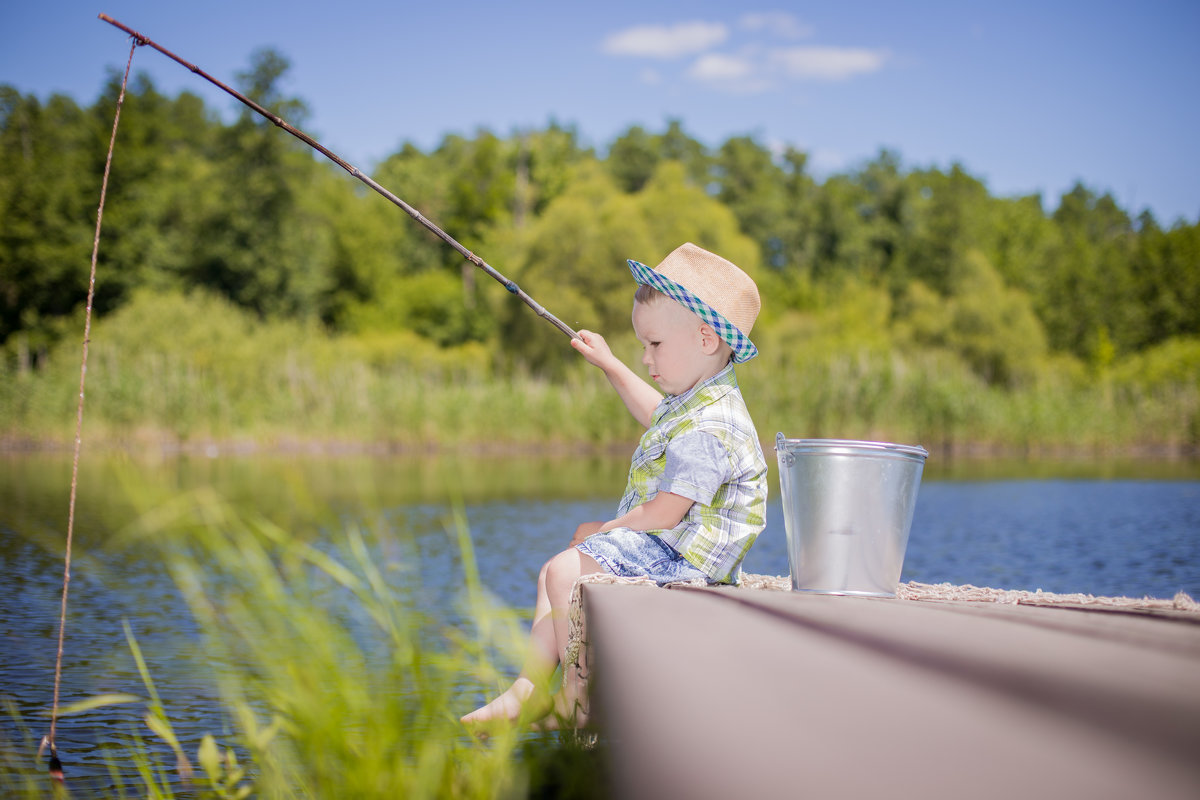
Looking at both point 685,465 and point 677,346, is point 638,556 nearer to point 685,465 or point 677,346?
point 685,465

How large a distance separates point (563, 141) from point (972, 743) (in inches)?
2113

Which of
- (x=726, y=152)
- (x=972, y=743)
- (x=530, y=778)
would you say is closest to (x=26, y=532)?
(x=530, y=778)

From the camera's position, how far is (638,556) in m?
3.01

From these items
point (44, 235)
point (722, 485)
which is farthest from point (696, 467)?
point (44, 235)

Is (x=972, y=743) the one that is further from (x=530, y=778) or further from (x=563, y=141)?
(x=563, y=141)

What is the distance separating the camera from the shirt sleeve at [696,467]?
2908 millimetres

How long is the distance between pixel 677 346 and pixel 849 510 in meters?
0.60

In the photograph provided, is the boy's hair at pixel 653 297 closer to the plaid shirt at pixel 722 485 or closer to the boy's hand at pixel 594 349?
the plaid shirt at pixel 722 485

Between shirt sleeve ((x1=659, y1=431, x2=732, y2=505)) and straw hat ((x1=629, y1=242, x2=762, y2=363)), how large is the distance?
27 centimetres

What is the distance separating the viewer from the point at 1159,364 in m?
32.4

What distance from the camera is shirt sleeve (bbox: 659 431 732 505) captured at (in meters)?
2.91

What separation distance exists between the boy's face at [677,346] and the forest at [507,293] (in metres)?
15.3

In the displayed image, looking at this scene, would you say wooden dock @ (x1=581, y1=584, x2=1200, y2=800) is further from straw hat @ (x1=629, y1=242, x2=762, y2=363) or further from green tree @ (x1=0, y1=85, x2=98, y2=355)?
green tree @ (x1=0, y1=85, x2=98, y2=355)

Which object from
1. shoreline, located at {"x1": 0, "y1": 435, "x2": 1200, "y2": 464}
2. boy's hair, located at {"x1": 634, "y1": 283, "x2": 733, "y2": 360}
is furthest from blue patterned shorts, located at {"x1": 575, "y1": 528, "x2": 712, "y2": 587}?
shoreline, located at {"x1": 0, "y1": 435, "x2": 1200, "y2": 464}
